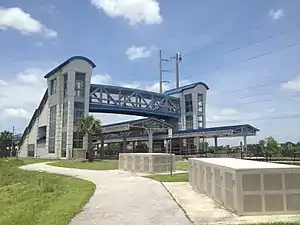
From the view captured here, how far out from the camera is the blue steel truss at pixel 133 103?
69125 millimetres

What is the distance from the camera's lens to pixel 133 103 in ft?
244

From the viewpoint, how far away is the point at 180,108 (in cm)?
8325

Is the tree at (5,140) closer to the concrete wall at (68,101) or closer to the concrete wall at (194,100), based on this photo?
the concrete wall at (68,101)

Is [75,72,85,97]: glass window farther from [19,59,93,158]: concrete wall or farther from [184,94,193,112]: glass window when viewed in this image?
[184,94,193,112]: glass window

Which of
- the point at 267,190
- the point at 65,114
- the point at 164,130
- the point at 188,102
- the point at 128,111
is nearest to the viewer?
the point at 267,190

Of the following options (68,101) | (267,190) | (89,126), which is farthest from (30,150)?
(267,190)

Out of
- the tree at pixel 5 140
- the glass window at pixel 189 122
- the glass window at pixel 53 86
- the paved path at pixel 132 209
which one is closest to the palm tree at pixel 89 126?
the glass window at pixel 53 86

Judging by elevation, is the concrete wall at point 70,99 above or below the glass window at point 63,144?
above

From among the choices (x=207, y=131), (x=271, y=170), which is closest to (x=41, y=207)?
(x=271, y=170)

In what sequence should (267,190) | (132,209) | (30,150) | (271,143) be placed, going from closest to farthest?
(267,190) → (132,209) → (271,143) → (30,150)

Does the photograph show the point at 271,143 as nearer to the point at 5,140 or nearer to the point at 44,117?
the point at 44,117

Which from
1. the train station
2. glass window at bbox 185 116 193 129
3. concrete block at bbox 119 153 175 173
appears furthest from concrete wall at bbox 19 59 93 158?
concrete block at bbox 119 153 175 173

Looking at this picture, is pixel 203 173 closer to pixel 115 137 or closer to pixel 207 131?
pixel 207 131

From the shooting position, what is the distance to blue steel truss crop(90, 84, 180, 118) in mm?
69125
